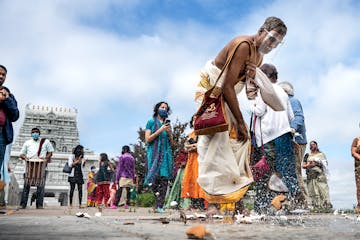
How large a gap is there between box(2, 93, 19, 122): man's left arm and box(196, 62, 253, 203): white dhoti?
8.64 feet

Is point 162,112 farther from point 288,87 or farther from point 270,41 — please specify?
point 270,41

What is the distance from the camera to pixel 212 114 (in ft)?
10.5

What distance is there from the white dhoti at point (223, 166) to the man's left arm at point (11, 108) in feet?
8.64

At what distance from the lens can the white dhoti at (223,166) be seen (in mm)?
3207

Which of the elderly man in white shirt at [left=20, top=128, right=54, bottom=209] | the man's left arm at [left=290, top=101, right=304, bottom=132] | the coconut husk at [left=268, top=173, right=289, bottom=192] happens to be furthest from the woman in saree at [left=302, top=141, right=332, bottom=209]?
the elderly man in white shirt at [left=20, top=128, right=54, bottom=209]

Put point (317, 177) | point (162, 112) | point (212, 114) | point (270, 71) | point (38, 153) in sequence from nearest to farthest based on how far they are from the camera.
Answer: point (212, 114) < point (270, 71) < point (162, 112) < point (38, 153) < point (317, 177)

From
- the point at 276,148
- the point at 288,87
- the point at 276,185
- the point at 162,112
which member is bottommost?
the point at 276,185

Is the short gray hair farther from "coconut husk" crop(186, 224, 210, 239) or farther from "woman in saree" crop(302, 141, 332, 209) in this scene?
"coconut husk" crop(186, 224, 210, 239)

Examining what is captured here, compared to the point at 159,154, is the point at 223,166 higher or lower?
lower

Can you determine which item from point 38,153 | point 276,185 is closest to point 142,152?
point 38,153

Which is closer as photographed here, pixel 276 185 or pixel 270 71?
pixel 276 185

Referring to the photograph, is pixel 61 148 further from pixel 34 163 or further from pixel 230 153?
pixel 230 153

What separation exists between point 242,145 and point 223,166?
314 millimetres

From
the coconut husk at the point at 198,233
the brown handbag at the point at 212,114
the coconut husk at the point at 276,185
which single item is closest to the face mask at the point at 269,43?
the brown handbag at the point at 212,114
